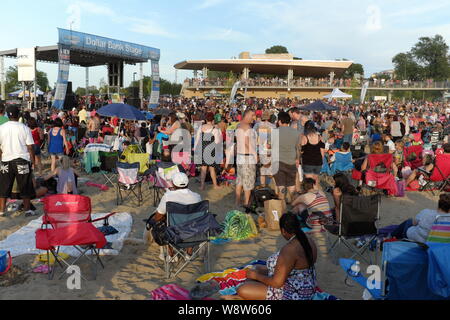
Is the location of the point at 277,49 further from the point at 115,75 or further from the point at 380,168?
the point at 380,168

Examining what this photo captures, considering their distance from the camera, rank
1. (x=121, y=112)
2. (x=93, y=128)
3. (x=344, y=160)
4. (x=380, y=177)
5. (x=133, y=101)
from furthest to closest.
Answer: (x=133, y=101) < (x=93, y=128) < (x=121, y=112) < (x=344, y=160) < (x=380, y=177)

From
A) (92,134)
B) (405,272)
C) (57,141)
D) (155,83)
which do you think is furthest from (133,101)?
(405,272)

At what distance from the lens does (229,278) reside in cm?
396

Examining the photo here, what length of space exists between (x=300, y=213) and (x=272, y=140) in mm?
1791

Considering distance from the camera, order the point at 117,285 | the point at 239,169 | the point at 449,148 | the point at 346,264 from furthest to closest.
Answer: the point at 449,148
the point at 239,169
the point at 117,285
the point at 346,264

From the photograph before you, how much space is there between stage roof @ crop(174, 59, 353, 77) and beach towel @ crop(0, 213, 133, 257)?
42.6 meters

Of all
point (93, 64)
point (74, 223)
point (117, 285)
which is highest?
point (93, 64)

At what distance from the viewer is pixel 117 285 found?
13.4 ft

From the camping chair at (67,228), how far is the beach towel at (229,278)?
119 cm

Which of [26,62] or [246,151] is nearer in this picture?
[246,151]

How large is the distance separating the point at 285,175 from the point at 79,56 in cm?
2185

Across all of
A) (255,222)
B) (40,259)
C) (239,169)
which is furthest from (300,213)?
(40,259)
